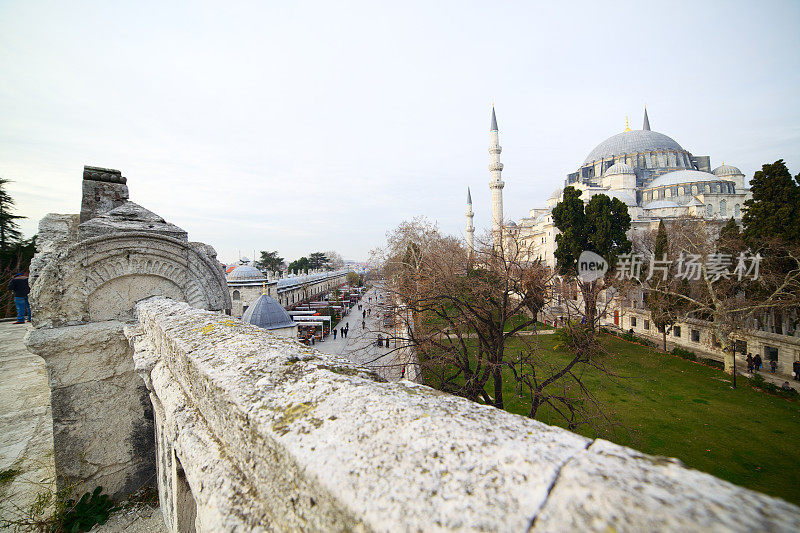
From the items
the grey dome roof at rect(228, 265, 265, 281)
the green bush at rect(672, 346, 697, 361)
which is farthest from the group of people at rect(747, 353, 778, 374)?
the grey dome roof at rect(228, 265, 265, 281)

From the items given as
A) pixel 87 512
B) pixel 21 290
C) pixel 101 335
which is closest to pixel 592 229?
pixel 101 335

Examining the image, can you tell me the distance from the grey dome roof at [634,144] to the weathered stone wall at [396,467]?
59.8m

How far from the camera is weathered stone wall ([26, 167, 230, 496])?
10.4 feet

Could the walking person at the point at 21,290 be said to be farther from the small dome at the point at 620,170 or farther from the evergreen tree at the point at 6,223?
the small dome at the point at 620,170

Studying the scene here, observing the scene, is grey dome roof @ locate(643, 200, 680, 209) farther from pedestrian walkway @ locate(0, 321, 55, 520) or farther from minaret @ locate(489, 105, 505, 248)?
pedestrian walkway @ locate(0, 321, 55, 520)

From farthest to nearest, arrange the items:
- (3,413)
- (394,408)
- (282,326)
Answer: (282,326), (3,413), (394,408)

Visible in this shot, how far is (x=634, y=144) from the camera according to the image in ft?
158

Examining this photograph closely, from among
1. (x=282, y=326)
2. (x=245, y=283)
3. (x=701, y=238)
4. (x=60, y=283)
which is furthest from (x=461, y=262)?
(x=245, y=283)

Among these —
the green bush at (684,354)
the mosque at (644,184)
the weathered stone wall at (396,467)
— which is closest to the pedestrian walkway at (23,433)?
the weathered stone wall at (396,467)

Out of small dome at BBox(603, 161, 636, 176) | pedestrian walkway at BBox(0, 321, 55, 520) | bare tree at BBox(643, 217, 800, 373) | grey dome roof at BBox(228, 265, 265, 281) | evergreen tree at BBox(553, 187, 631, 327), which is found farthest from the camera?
small dome at BBox(603, 161, 636, 176)

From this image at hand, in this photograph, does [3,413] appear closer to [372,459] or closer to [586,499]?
[372,459]

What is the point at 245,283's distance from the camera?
888 inches

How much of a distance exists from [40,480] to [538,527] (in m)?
5.33

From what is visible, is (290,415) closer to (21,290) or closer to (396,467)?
(396,467)
